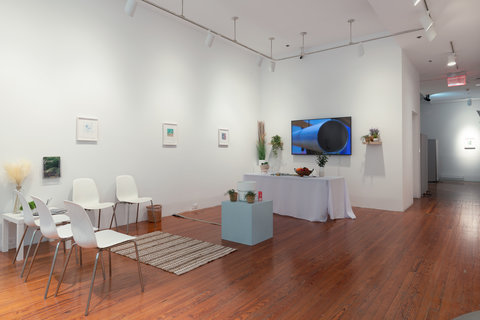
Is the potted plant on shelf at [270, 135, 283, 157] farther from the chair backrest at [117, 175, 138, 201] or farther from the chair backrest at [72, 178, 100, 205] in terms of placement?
the chair backrest at [72, 178, 100, 205]

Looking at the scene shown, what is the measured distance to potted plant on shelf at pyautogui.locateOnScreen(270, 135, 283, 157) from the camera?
321 inches

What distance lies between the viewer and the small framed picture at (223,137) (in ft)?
23.9

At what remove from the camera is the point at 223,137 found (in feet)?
24.2

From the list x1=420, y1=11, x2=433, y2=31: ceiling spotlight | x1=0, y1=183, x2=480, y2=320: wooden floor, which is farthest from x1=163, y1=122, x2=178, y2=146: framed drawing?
x1=420, y1=11, x2=433, y2=31: ceiling spotlight

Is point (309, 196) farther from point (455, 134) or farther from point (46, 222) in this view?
point (455, 134)

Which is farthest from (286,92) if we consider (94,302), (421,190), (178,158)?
(94,302)

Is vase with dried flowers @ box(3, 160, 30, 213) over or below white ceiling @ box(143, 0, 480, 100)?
below

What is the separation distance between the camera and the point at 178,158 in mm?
6324

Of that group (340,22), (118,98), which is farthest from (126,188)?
(340,22)

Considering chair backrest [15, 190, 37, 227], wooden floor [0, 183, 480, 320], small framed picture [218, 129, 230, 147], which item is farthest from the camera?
small framed picture [218, 129, 230, 147]

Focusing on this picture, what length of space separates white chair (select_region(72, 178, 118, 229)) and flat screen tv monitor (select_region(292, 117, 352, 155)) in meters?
4.77

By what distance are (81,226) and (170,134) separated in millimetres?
3704

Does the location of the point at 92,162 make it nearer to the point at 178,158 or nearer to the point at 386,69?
the point at 178,158

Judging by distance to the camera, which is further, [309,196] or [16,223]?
[309,196]
